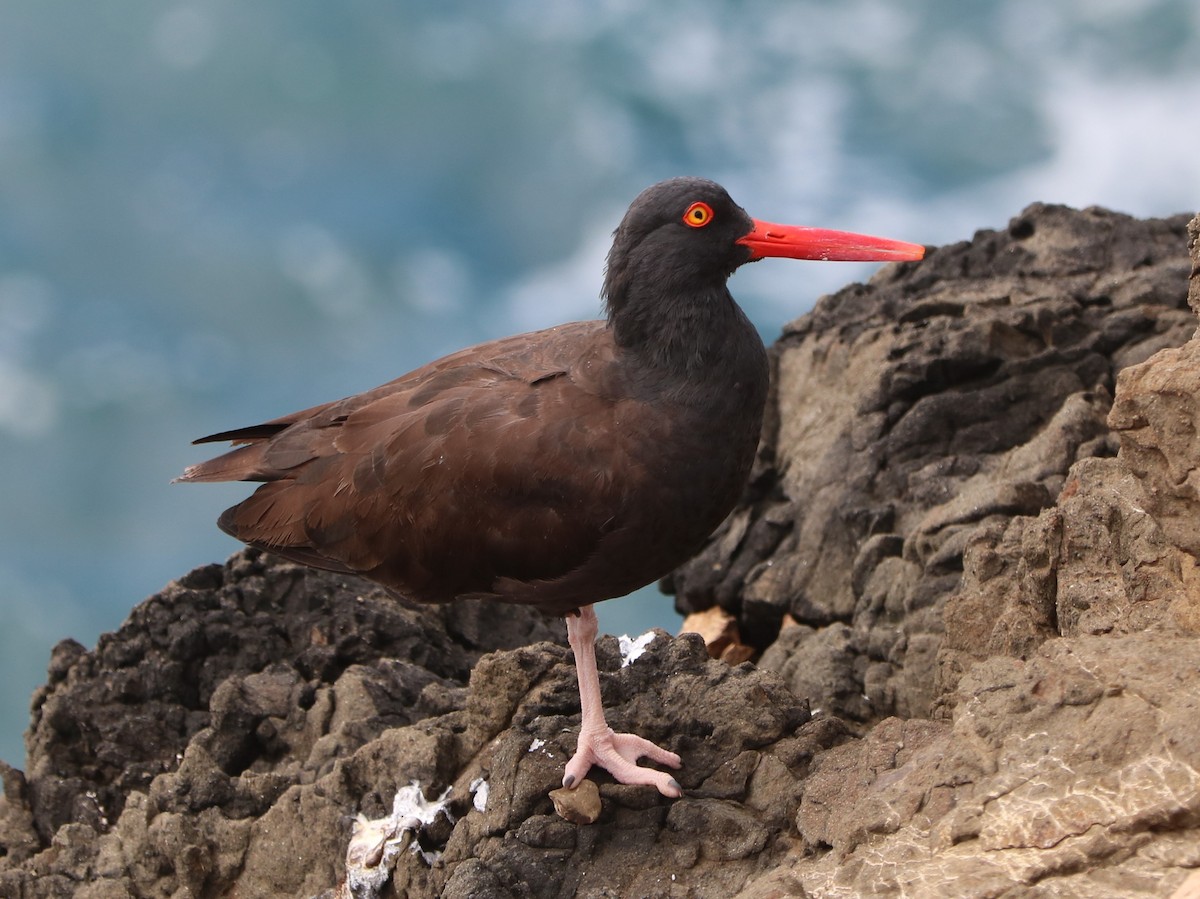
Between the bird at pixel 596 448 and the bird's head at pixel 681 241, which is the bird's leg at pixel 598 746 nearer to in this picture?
the bird at pixel 596 448

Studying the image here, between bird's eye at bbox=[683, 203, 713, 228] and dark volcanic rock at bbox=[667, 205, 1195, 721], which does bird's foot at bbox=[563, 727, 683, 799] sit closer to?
dark volcanic rock at bbox=[667, 205, 1195, 721]

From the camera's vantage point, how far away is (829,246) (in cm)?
605

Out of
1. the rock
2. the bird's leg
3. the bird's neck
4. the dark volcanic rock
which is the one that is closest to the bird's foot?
the bird's leg

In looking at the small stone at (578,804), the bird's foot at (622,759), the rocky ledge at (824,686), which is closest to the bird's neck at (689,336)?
the rocky ledge at (824,686)

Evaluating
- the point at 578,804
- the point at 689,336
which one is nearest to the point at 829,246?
the point at 689,336

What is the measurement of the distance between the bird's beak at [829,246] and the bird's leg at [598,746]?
187cm

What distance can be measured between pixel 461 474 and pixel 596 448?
65 cm

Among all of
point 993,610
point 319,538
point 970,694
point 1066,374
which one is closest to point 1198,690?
point 970,694

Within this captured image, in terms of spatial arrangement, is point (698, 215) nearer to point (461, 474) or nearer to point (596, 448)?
point (596, 448)

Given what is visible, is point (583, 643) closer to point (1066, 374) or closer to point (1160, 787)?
point (1160, 787)

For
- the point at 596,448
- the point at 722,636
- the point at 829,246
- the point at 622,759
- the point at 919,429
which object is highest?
the point at 829,246

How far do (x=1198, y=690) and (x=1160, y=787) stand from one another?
39cm

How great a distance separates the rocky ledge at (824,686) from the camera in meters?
4.25

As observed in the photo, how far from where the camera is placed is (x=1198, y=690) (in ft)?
13.4
